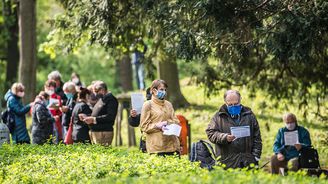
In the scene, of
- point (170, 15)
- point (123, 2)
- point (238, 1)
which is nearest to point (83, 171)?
point (238, 1)

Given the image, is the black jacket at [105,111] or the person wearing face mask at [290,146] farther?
the black jacket at [105,111]

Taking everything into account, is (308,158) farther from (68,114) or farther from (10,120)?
(10,120)

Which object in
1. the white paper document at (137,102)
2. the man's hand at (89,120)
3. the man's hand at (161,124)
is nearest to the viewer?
the man's hand at (161,124)

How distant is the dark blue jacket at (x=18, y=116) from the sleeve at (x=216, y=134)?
22.6 ft

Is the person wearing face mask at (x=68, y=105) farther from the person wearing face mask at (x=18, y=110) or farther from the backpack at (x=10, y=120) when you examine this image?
the backpack at (x=10, y=120)

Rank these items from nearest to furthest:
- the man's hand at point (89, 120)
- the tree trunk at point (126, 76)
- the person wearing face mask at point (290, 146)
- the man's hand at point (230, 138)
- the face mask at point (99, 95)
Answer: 1. the man's hand at point (230, 138)
2. the person wearing face mask at point (290, 146)
3. the man's hand at point (89, 120)
4. the face mask at point (99, 95)
5. the tree trunk at point (126, 76)

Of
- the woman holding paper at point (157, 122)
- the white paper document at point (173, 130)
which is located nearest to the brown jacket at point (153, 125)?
the woman holding paper at point (157, 122)

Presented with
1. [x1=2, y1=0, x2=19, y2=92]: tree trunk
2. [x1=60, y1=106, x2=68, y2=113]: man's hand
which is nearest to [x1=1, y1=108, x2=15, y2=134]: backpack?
[x1=60, y1=106, x2=68, y2=113]: man's hand

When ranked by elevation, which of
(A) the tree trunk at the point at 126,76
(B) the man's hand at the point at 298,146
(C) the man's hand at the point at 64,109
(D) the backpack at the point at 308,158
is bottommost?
(D) the backpack at the point at 308,158

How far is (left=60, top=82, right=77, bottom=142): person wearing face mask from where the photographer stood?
18500mm

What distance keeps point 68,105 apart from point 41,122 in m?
0.72

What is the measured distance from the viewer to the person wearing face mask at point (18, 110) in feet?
62.0

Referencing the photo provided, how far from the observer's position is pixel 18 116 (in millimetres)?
19062

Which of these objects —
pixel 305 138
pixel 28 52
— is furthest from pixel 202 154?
pixel 28 52
